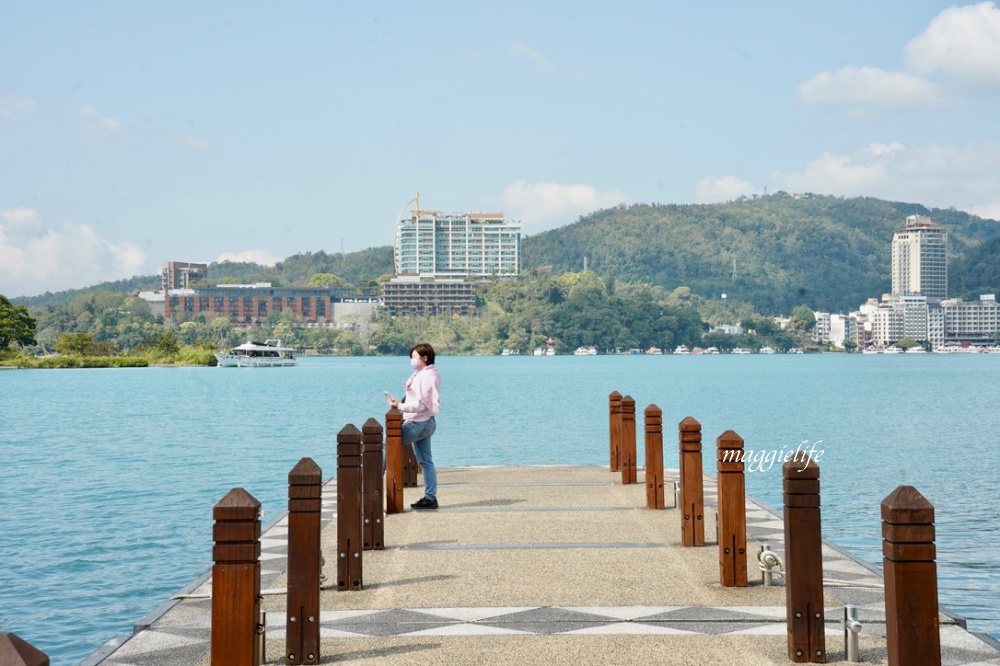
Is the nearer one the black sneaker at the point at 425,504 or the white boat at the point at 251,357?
the black sneaker at the point at 425,504

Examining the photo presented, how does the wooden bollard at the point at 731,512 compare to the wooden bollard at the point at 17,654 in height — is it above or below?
below

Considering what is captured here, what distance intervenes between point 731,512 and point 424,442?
6520mm

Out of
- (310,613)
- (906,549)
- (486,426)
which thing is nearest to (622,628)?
(310,613)

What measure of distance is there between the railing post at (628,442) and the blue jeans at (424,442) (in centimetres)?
359

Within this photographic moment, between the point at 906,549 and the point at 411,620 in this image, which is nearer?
the point at 906,549

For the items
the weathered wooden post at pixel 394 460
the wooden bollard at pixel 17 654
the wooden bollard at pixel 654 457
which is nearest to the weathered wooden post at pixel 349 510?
the weathered wooden post at pixel 394 460

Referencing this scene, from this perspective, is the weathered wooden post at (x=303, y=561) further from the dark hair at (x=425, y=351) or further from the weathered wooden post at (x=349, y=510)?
the dark hair at (x=425, y=351)

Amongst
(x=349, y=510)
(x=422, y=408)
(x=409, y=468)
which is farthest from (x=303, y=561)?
(x=409, y=468)

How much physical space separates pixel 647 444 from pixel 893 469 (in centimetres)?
1925

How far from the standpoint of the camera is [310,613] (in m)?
7.71

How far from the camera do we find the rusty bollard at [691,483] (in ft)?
37.9

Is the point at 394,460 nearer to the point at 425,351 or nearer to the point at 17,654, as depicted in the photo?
the point at 425,351

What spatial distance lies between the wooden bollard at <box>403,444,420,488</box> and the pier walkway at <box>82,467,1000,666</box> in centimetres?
470

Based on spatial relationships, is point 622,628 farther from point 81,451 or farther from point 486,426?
point 486,426
